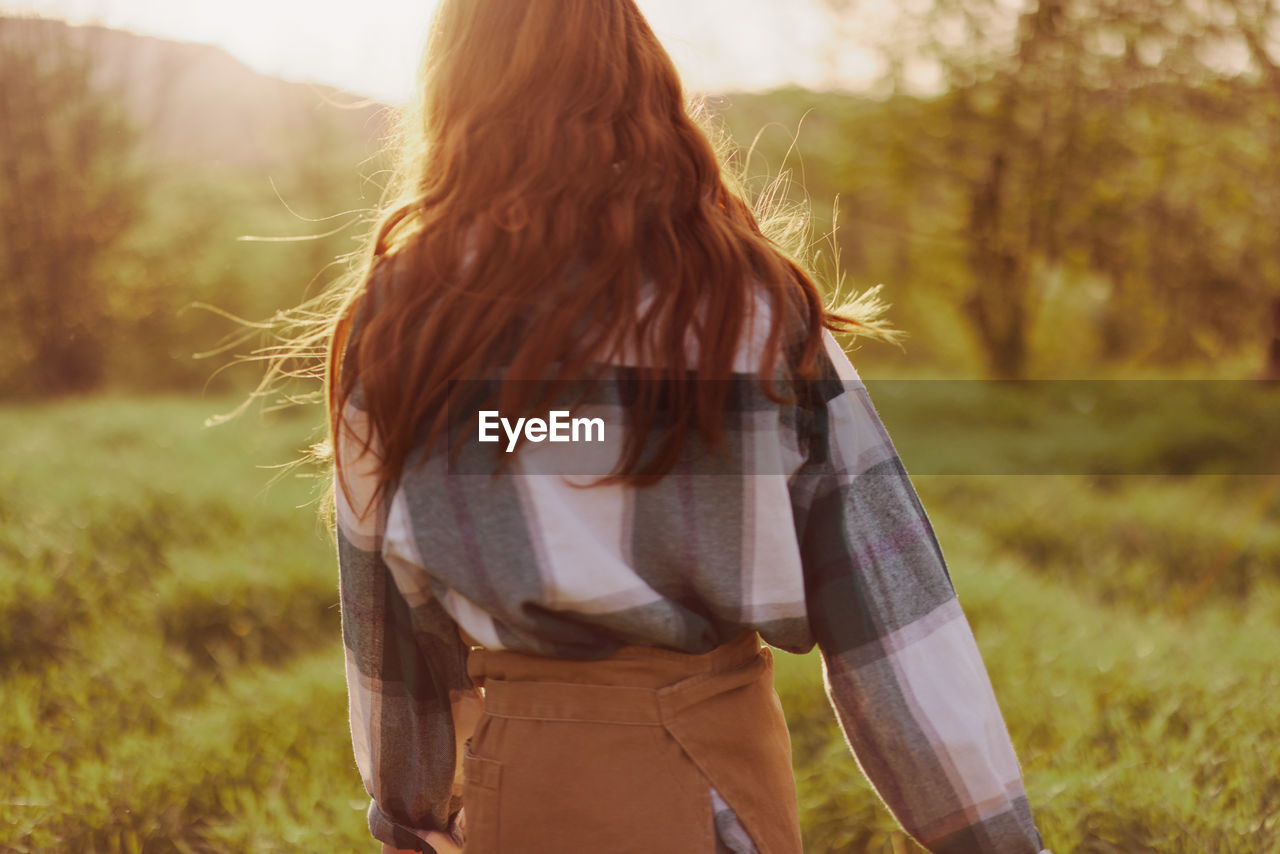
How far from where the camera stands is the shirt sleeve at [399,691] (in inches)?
51.6

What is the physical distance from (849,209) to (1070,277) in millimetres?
3631

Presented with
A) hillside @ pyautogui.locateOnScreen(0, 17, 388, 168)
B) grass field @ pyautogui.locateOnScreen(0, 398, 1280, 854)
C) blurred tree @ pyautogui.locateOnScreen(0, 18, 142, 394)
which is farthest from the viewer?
hillside @ pyautogui.locateOnScreen(0, 17, 388, 168)

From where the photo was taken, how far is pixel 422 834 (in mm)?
1449

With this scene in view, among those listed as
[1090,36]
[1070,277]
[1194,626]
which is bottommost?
[1194,626]

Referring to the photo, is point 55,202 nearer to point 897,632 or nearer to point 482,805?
point 482,805

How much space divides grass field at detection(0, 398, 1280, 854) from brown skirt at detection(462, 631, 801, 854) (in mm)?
971

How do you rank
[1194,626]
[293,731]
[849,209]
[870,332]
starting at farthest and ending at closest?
[849,209] → [1194,626] → [293,731] → [870,332]

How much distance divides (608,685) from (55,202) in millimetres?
14737

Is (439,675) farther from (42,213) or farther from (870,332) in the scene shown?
(42,213)

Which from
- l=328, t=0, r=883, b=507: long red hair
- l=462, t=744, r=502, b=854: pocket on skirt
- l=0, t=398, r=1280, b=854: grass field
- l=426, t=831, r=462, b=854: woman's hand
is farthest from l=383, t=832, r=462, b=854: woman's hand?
l=0, t=398, r=1280, b=854: grass field

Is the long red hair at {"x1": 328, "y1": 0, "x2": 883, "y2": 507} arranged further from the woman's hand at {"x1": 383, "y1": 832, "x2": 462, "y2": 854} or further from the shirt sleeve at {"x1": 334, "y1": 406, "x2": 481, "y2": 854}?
the woman's hand at {"x1": 383, "y1": 832, "x2": 462, "y2": 854}

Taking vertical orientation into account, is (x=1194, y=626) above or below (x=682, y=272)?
below

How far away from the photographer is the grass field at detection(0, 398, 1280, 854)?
8.97 ft

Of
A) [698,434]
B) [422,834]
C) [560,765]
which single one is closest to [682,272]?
[698,434]
